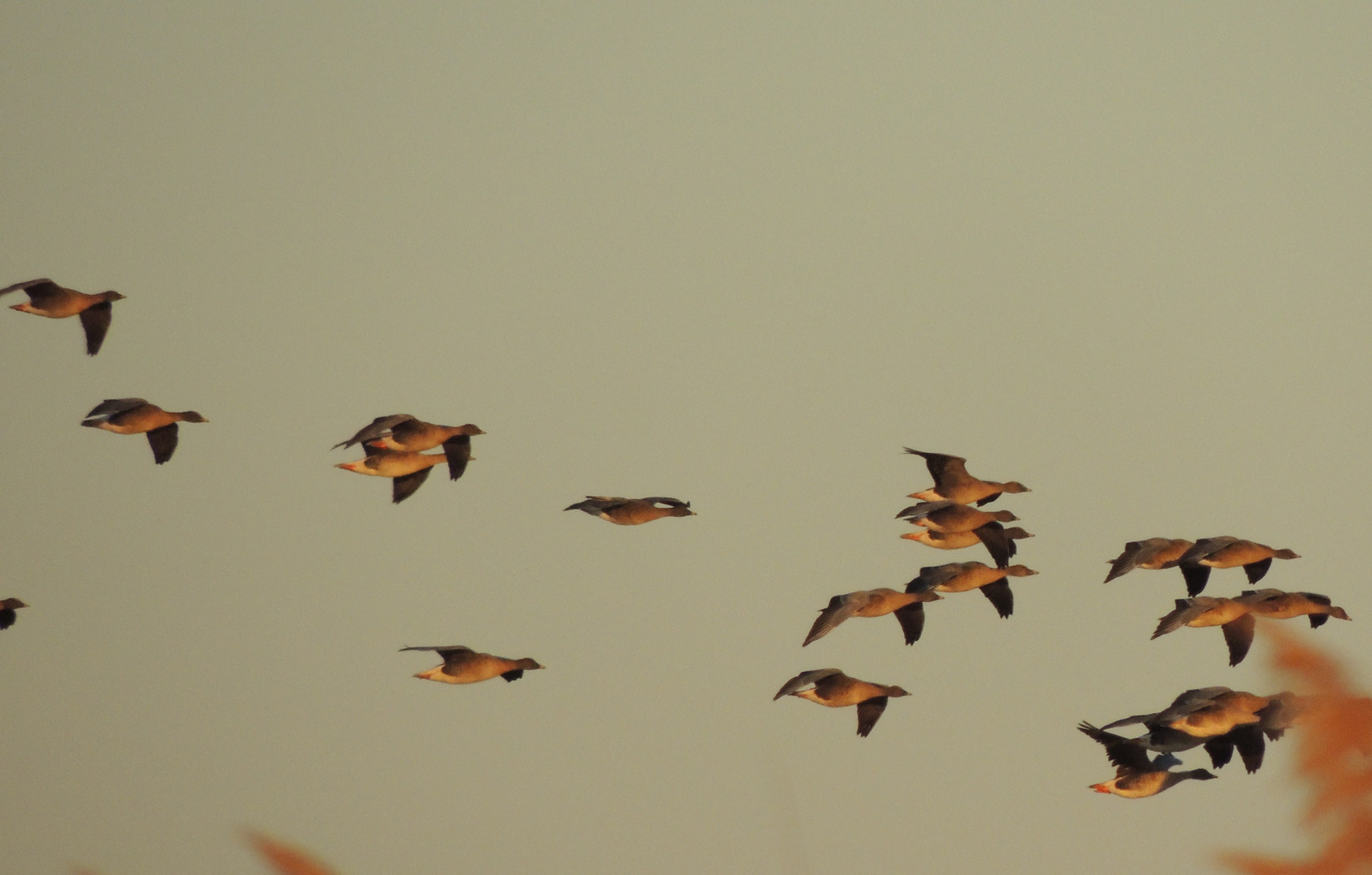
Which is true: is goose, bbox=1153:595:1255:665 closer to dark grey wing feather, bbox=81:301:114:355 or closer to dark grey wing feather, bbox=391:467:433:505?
dark grey wing feather, bbox=391:467:433:505

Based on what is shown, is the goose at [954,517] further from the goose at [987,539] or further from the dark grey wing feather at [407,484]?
the dark grey wing feather at [407,484]

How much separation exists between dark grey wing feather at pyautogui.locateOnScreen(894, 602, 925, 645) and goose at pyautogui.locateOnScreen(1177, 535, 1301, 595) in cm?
327

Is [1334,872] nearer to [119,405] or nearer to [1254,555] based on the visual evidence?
[1254,555]

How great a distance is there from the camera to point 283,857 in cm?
692

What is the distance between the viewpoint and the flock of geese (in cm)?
1644

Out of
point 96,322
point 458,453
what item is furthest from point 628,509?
point 96,322

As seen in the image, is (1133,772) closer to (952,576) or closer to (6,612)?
(952,576)

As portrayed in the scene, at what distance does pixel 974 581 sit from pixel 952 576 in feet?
1.14

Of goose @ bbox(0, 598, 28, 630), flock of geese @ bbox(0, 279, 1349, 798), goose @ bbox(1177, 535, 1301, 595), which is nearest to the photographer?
flock of geese @ bbox(0, 279, 1349, 798)

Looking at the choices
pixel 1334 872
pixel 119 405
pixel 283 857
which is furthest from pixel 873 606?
pixel 283 857

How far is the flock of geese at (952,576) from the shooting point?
1644 cm

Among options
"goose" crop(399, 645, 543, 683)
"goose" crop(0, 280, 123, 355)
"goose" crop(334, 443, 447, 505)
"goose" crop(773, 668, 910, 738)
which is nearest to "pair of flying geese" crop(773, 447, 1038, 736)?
"goose" crop(773, 668, 910, 738)

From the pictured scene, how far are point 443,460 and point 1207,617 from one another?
31.8 feet

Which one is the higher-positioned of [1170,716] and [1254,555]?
[1254,555]
